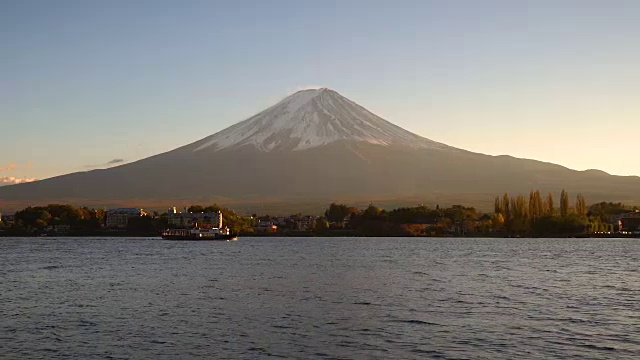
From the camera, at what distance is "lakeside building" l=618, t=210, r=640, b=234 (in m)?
184

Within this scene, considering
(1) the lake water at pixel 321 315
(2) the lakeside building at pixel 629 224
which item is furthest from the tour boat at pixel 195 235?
(1) the lake water at pixel 321 315

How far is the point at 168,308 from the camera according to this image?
36.2 m

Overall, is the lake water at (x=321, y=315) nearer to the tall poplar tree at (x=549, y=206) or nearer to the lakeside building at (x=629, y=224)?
the tall poplar tree at (x=549, y=206)

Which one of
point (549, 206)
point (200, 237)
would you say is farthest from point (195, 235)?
point (549, 206)

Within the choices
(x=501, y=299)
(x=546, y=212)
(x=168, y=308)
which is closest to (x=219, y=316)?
(x=168, y=308)

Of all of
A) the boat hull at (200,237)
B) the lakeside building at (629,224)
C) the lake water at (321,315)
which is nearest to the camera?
the lake water at (321,315)

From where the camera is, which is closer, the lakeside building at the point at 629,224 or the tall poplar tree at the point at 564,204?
the tall poplar tree at the point at 564,204

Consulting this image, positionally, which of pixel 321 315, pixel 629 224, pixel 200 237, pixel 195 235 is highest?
pixel 629 224

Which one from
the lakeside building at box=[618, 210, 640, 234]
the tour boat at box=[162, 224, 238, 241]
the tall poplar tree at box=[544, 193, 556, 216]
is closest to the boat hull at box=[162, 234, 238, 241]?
the tour boat at box=[162, 224, 238, 241]

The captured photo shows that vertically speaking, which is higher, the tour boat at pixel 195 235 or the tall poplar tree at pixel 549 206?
the tall poplar tree at pixel 549 206

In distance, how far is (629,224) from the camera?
188 metres

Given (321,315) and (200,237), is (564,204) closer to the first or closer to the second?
(200,237)

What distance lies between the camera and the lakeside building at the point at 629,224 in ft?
604

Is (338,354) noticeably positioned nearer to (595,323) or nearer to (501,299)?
(595,323)
